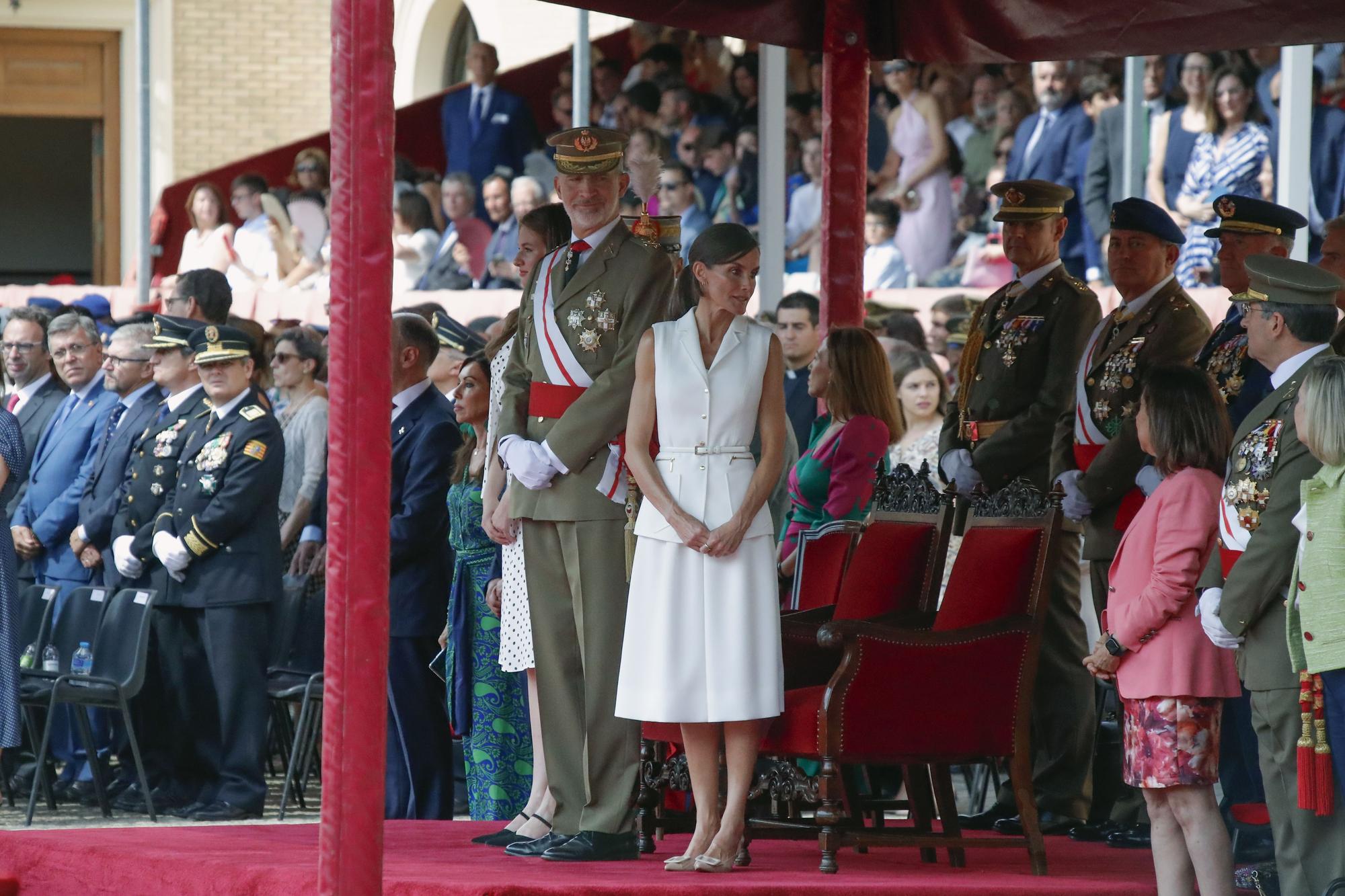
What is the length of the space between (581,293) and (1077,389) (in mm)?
1804

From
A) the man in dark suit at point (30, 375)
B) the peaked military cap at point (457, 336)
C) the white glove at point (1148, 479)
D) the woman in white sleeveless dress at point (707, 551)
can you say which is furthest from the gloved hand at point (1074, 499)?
the man in dark suit at point (30, 375)

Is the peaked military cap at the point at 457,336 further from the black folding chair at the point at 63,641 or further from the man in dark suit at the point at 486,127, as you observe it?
the man in dark suit at the point at 486,127

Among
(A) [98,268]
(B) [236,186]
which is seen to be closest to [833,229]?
(B) [236,186]

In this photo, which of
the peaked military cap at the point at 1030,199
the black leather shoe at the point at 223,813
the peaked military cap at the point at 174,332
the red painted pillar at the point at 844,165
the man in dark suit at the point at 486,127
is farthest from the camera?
the man in dark suit at the point at 486,127

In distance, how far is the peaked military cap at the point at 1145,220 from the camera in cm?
645

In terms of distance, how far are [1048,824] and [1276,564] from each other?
1.76 metres

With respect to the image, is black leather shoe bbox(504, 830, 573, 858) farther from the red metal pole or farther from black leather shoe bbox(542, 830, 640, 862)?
the red metal pole

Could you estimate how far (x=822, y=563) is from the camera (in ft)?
21.6

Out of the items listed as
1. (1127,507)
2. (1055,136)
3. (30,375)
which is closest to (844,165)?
(1127,507)

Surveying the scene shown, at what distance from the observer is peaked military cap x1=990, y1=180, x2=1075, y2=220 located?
22.0ft

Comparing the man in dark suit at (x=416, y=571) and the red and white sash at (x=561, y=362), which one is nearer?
the red and white sash at (x=561, y=362)

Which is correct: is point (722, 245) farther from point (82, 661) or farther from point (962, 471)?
point (82, 661)

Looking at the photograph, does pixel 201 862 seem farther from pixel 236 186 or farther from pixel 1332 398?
pixel 236 186

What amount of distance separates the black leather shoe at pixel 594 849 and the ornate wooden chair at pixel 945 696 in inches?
18.0
